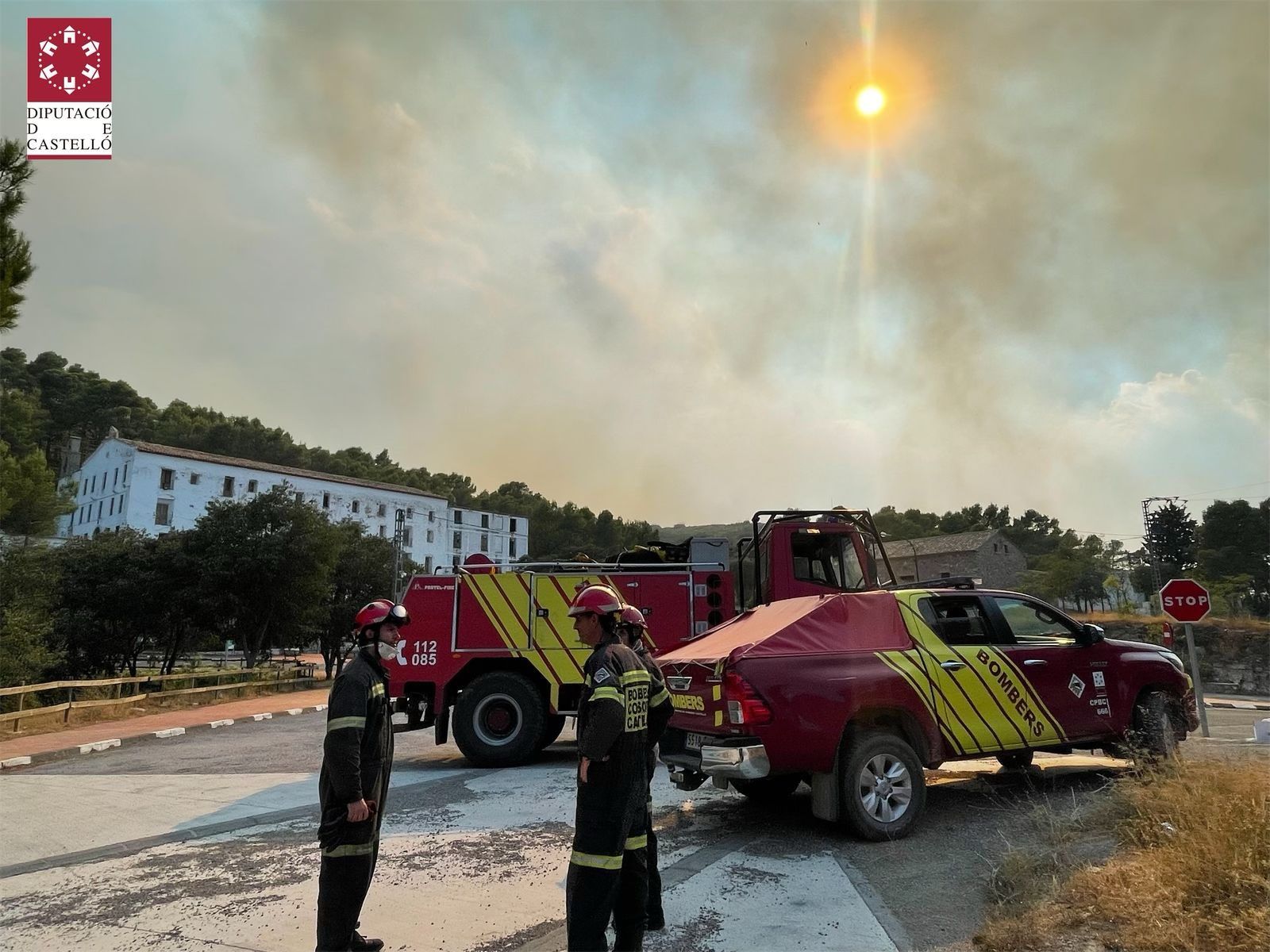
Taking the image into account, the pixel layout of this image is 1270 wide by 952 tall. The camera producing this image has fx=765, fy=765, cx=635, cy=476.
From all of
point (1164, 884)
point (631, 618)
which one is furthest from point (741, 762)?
point (1164, 884)

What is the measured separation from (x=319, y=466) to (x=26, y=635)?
67497mm

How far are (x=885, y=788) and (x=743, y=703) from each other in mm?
1242

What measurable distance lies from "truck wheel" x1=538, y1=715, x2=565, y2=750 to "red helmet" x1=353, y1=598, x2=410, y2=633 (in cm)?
573

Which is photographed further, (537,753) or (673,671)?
(537,753)

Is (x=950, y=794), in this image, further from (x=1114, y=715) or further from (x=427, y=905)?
(x=427, y=905)

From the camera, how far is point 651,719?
3.80m

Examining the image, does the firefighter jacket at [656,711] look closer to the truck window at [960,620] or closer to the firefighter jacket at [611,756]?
the firefighter jacket at [611,756]

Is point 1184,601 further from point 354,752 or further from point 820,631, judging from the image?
point 354,752

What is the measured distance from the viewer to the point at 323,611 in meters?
29.2

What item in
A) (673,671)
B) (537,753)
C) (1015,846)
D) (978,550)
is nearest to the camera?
(1015,846)

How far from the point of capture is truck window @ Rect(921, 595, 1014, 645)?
606 cm

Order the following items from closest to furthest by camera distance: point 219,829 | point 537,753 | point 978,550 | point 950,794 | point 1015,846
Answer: point 1015,846, point 219,829, point 950,794, point 537,753, point 978,550

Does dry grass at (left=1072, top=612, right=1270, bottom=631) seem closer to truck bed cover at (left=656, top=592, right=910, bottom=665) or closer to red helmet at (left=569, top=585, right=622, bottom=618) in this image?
truck bed cover at (left=656, top=592, right=910, bottom=665)

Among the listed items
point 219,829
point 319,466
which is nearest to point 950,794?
point 219,829
